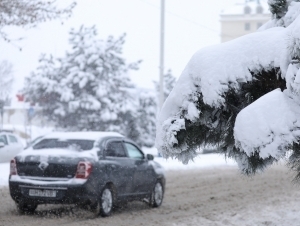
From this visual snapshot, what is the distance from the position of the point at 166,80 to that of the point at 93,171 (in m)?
46.7

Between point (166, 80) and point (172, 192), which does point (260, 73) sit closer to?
point (172, 192)

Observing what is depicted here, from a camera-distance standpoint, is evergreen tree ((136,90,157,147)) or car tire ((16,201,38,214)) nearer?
car tire ((16,201,38,214))

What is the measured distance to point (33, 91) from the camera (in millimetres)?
42688

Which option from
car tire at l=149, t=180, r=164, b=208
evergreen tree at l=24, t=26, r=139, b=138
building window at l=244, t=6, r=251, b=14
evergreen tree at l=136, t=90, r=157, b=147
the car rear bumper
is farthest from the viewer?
building window at l=244, t=6, r=251, b=14

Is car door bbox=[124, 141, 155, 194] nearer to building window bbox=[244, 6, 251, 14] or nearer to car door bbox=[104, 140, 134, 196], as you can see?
car door bbox=[104, 140, 134, 196]

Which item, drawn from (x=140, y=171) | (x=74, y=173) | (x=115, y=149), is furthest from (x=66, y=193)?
(x=140, y=171)

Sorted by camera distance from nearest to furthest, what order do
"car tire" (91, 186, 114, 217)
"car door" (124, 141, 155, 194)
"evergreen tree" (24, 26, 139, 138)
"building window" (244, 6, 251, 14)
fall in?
"car tire" (91, 186, 114, 217) < "car door" (124, 141, 155, 194) < "evergreen tree" (24, 26, 139, 138) < "building window" (244, 6, 251, 14)

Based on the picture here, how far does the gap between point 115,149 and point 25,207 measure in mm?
2012

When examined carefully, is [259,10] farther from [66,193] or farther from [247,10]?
[66,193]

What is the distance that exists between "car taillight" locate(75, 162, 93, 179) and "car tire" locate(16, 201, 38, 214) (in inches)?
43.9

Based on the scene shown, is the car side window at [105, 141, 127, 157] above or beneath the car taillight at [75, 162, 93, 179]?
above

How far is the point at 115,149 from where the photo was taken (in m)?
12.5

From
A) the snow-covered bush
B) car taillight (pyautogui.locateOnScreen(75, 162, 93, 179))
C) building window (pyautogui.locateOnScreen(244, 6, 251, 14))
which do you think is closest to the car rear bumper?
car taillight (pyautogui.locateOnScreen(75, 162, 93, 179))

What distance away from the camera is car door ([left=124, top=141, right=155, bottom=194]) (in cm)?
1287
